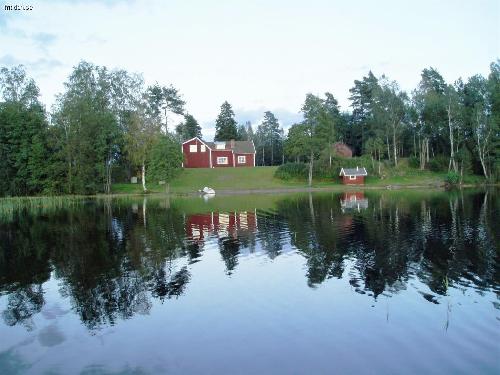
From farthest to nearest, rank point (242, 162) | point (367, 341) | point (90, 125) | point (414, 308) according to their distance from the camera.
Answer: point (242, 162) → point (90, 125) → point (414, 308) → point (367, 341)

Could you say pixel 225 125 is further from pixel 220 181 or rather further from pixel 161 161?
pixel 161 161

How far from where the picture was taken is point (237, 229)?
2969 centimetres

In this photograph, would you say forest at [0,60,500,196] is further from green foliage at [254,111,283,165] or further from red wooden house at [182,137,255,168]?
green foliage at [254,111,283,165]

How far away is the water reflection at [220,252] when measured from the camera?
49.2 feet

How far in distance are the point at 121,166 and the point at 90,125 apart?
44.0 ft

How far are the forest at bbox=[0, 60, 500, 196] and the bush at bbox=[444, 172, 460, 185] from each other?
4.99ft

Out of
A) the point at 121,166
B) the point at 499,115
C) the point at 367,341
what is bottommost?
the point at 367,341

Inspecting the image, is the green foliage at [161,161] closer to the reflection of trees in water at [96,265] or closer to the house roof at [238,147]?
the house roof at [238,147]

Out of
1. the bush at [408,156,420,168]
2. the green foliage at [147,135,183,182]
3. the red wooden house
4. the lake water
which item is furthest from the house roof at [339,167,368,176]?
the lake water

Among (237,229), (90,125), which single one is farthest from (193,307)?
(90,125)

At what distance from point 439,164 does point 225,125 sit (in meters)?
50.6

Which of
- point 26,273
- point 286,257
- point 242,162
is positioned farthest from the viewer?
point 242,162

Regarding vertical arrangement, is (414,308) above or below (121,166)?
below

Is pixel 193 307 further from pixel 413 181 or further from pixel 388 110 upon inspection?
pixel 388 110
